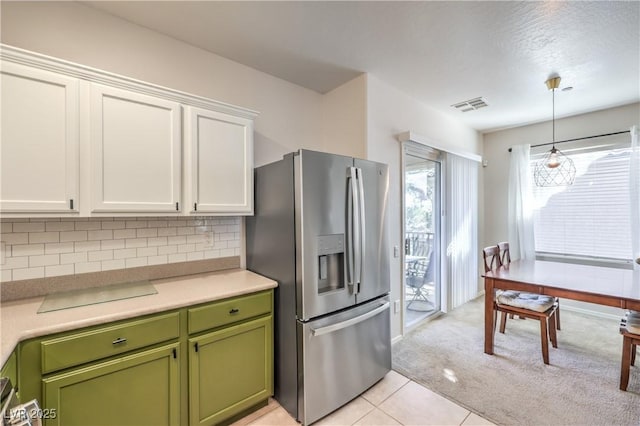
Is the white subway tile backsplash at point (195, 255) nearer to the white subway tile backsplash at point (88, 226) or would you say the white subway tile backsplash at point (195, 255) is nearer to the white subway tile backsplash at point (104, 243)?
the white subway tile backsplash at point (104, 243)

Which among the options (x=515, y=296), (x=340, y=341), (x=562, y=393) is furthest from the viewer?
(x=515, y=296)

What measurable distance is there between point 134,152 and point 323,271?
1.43m

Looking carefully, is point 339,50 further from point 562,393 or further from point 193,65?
point 562,393

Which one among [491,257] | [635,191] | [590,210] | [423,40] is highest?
[423,40]

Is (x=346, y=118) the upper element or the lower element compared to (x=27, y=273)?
upper

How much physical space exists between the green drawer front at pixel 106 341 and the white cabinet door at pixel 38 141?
0.68 metres

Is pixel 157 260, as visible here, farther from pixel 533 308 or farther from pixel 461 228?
pixel 461 228

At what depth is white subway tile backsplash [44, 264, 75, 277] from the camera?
170 centimetres

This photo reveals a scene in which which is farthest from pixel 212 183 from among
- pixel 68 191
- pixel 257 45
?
pixel 257 45

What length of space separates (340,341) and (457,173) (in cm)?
293

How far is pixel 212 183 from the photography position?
203 centimetres

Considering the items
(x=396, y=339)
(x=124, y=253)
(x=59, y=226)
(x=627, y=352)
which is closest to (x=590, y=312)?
(x=627, y=352)

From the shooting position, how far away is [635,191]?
3262mm

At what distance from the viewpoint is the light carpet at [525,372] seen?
1961mm
